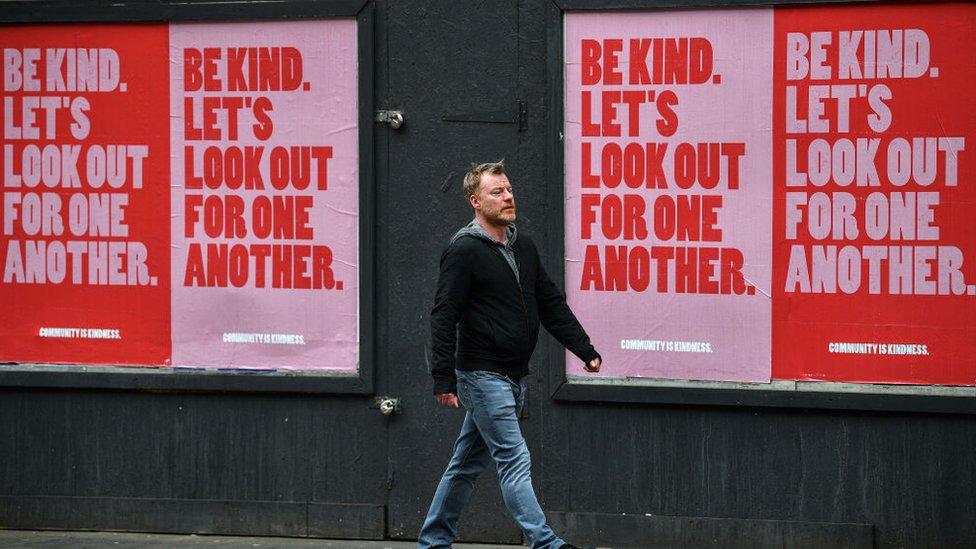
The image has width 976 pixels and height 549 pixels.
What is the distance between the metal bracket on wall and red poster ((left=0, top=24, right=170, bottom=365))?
167 centimetres

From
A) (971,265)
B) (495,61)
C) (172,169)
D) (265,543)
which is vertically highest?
(495,61)

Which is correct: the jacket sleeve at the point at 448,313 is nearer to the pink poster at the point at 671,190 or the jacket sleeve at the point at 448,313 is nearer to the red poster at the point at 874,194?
the pink poster at the point at 671,190

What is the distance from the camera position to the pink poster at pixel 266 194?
8.06m

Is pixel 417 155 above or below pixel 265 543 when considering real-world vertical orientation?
above

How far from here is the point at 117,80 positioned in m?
8.28

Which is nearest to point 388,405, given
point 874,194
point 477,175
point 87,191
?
point 477,175

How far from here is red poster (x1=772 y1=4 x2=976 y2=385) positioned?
7398 millimetres

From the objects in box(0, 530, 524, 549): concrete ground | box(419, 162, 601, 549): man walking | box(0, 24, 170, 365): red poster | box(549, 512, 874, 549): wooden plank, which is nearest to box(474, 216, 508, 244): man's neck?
box(419, 162, 601, 549): man walking

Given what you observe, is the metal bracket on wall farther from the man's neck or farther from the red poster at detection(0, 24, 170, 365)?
the red poster at detection(0, 24, 170, 365)

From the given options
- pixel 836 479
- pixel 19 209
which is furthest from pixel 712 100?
pixel 19 209

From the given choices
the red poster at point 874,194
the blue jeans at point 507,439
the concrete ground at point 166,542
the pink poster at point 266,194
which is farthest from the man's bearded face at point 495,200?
the concrete ground at point 166,542

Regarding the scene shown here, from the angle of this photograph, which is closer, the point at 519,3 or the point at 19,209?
the point at 519,3

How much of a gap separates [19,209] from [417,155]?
2301 millimetres

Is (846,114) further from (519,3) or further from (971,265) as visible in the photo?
(519,3)
